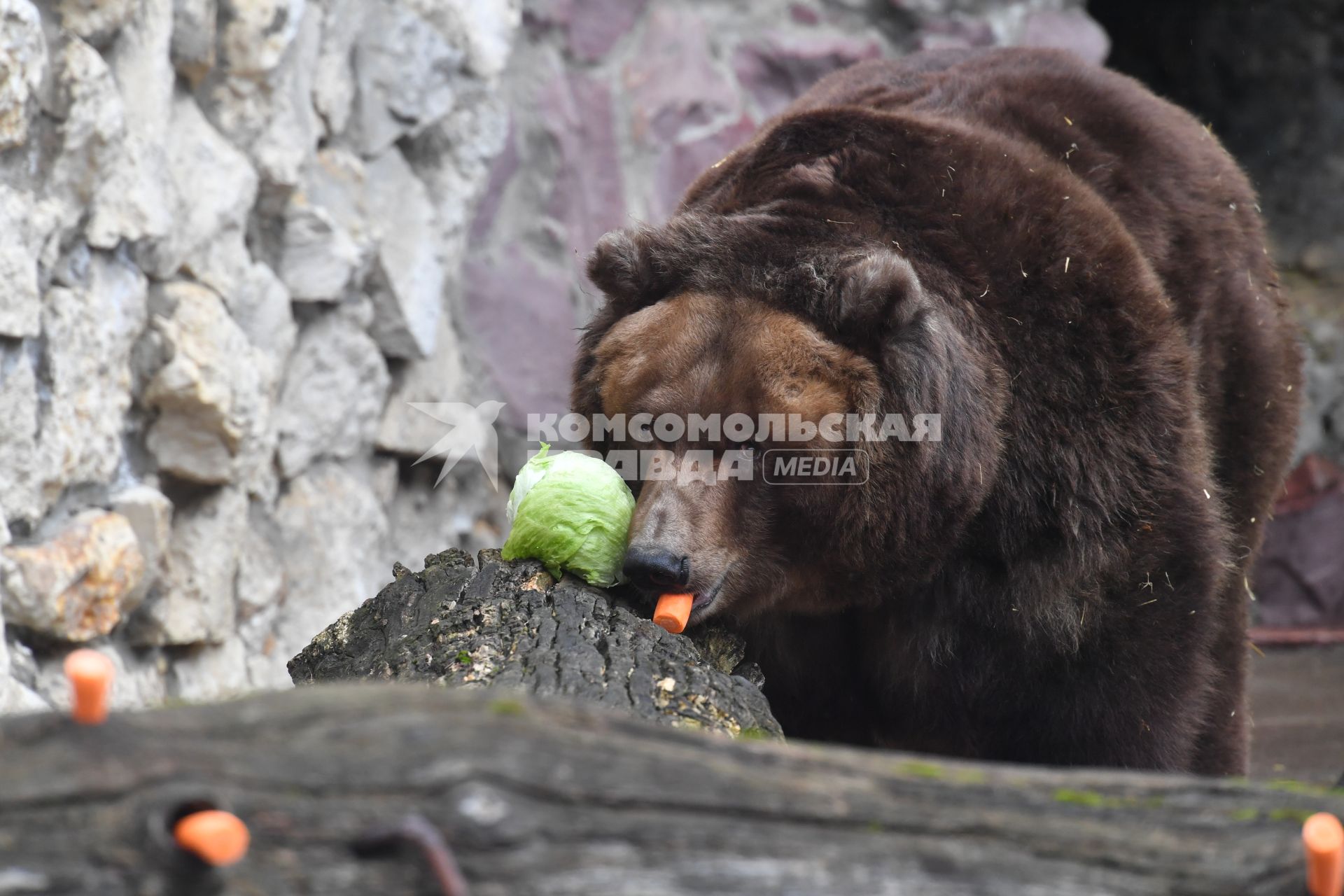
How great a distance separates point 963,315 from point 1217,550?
77 centimetres

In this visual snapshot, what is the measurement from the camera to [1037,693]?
2.99 meters

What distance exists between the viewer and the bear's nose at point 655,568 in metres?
2.55

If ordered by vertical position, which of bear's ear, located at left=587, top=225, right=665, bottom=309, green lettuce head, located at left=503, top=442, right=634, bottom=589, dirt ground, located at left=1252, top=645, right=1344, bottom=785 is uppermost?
bear's ear, located at left=587, top=225, right=665, bottom=309

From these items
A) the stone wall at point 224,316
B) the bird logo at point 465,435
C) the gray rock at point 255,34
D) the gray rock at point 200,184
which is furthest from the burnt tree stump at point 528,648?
the bird logo at point 465,435

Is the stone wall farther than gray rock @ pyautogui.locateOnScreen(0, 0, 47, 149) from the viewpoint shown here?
Yes

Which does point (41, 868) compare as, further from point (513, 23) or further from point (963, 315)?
point (513, 23)

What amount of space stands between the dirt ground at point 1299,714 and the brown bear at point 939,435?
1.42 meters

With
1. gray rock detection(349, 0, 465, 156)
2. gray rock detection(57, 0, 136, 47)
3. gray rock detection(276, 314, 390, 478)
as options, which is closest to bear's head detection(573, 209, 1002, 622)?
gray rock detection(57, 0, 136, 47)

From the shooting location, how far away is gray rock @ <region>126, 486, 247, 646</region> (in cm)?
396

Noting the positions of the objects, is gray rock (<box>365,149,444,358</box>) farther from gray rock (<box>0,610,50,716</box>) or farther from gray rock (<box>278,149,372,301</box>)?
gray rock (<box>0,610,50,716</box>)

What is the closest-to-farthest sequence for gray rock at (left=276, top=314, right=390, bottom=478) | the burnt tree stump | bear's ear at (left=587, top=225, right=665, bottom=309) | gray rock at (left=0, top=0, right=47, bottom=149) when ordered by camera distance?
1. the burnt tree stump
2. bear's ear at (left=587, top=225, right=665, bottom=309)
3. gray rock at (left=0, top=0, right=47, bottom=149)
4. gray rock at (left=276, top=314, right=390, bottom=478)

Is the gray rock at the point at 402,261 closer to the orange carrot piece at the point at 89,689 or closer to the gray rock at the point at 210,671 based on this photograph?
the gray rock at the point at 210,671

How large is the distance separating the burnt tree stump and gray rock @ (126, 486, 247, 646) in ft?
5.30

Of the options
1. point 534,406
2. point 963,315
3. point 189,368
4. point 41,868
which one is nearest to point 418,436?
point 534,406
